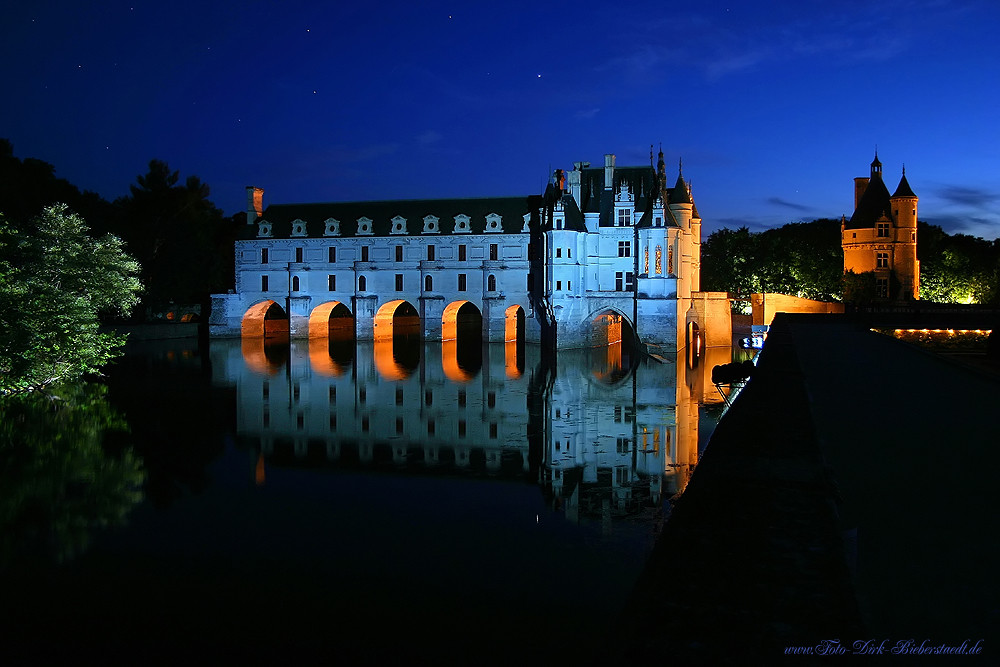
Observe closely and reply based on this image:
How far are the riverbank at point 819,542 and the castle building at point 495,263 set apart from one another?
118 feet

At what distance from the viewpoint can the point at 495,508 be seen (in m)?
13.8

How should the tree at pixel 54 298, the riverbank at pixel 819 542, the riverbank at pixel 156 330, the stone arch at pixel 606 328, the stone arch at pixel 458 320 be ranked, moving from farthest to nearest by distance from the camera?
the stone arch at pixel 458 320 < the riverbank at pixel 156 330 < the stone arch at pixel 606 328 < the tree at pixel 54 298 < the riverbank at pixel 819 542

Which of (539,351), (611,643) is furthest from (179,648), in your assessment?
(539,351)

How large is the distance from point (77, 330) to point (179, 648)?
1911 centimetres

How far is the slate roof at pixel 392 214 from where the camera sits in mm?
54906

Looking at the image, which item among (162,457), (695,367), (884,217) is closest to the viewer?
(162,457)

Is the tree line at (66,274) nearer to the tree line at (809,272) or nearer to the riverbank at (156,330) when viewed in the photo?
the riverbank at (156,330)

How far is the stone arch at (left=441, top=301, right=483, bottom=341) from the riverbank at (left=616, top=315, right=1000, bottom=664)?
4617 cm

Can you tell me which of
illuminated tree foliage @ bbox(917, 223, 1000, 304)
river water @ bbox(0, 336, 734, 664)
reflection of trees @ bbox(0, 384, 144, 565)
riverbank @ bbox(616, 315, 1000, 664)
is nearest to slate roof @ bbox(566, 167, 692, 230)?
river water @ bbox(0, 336, 734, 664)

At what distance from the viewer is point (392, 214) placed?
58031mm

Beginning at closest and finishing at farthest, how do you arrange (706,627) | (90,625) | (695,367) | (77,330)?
(706,627) < (90,625) < (77,330) < (695,367)

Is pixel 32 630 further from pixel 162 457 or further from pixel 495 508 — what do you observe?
pixel 162 457

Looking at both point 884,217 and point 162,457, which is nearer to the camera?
point 162,457

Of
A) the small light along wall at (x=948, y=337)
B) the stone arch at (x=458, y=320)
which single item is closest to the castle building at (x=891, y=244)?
the small light along wall at (x=948, y=337)
